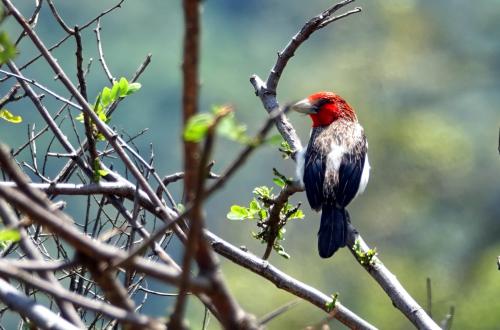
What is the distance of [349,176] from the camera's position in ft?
18.3

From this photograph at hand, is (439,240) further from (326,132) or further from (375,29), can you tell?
(326,132)

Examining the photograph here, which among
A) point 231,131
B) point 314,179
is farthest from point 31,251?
point 314,179

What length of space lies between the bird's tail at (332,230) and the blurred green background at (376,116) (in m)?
10.3

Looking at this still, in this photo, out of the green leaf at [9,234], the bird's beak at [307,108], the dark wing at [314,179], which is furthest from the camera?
the bird's beak at [307,108]

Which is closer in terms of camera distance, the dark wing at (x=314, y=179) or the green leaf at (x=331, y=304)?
the green leaf at (x=331, y=304)

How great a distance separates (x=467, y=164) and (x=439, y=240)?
210 cm

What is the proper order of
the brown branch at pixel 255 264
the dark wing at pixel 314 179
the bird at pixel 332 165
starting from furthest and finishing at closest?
the dark wing at pixel 314 179 → the bird at pixel 332 165 → the brown branch at pixel 255 264

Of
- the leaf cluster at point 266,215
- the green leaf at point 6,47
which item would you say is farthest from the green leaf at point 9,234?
the leaf cluster at point 266,215

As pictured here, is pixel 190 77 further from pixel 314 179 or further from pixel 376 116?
pixel 376 116

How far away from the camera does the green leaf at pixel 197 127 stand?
142 centimetres

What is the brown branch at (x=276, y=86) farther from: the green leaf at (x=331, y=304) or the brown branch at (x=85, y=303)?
the brown branch at (x=85, y=303)

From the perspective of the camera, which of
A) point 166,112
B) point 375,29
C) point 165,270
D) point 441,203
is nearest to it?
point 165,270

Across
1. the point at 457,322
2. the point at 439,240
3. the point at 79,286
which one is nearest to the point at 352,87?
the point at 439,240

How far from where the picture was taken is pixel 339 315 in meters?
3.14
